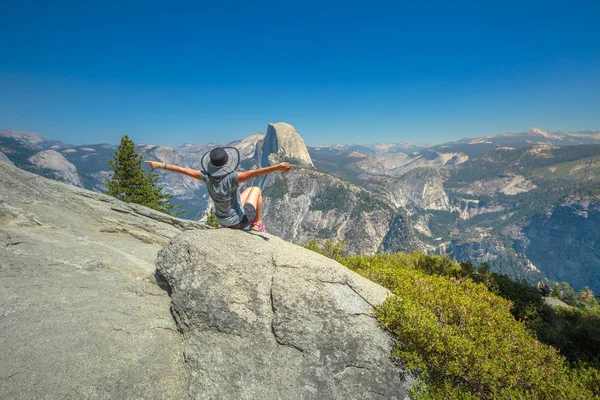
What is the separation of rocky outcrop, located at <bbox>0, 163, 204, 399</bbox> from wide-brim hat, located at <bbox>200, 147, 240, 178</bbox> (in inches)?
147

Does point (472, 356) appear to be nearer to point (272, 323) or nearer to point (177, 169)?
point (272, 323)

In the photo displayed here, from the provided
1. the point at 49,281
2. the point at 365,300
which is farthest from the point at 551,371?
the point at 49,281

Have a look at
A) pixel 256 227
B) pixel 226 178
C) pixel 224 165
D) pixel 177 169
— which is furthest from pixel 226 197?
pixel 256 227

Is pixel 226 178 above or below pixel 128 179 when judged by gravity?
above

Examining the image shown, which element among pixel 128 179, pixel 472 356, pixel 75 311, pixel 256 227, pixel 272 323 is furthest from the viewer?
pixel 128 179

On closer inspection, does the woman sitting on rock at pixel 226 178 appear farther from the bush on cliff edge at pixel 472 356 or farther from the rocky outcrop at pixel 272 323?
the bush on cliff edge at pixel 472 356

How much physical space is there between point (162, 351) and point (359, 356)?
14.1ft

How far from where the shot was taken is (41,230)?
30.4 feet

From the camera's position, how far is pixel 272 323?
247 inches

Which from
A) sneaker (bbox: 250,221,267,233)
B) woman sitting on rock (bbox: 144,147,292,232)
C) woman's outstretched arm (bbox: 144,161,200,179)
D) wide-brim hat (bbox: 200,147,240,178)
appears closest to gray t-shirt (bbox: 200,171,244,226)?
woman sitting on rock (bbox: 144,147,292,232)

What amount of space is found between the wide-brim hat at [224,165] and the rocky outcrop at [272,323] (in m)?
1.85

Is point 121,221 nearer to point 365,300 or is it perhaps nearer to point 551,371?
point 365,300

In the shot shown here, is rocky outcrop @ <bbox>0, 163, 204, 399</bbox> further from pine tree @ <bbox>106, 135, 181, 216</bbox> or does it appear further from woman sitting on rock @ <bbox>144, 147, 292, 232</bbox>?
pine tree @ <bbox>106, 135, 181, 216</bbox>

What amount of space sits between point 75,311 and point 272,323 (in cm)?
446
